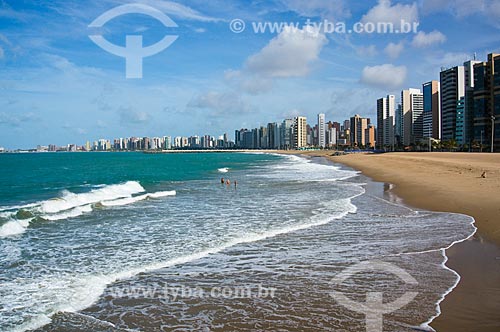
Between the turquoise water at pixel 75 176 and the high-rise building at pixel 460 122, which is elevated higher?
the high-rise building at pixel 460 122

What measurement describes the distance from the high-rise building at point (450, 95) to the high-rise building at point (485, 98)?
2238 cm

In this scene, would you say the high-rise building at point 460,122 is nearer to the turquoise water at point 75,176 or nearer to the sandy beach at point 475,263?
the turquoise water at point 75,176

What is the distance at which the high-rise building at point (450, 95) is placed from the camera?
11700cm

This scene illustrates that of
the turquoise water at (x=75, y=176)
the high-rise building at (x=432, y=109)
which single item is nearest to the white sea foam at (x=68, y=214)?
the turquoise water at (x=75, y=176)

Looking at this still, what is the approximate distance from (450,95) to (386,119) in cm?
6046

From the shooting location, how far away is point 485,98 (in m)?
91.2

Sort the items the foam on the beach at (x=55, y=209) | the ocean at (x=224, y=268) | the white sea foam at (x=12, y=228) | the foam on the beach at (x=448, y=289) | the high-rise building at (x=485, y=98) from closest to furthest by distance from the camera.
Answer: the foam on the beach at (x=448, y=289)
the ocean at (x=224, y=268)
the white sea foam at (x=12, y=228)
the foam on the beach at (x=55, y=209)
the high-rise building at (x=485, y=98)

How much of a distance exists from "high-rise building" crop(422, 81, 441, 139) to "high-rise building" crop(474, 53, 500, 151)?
165ft

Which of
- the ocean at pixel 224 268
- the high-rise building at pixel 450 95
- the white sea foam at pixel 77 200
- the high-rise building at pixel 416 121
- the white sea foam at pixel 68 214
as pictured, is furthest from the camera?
the high-rise building at pixel 416 121

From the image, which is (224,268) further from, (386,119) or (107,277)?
(386,119)

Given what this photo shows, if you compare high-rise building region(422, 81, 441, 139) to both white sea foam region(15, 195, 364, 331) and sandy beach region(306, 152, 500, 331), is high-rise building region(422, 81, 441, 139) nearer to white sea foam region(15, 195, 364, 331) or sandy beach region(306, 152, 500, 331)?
sandy beach region(306, 152, 500, 331)

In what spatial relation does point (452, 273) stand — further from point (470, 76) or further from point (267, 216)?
point (470, 76)

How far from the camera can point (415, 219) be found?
43.0 ft

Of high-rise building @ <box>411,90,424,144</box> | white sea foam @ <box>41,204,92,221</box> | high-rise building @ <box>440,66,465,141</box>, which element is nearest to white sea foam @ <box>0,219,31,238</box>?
white sea foam @ <box>41,204,92,221</box>
